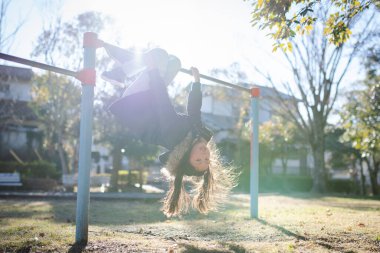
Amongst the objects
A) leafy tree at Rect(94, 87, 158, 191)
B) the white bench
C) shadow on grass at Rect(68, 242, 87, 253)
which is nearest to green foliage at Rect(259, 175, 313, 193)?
leafy tree at Rect(94, 87, 158, 191)

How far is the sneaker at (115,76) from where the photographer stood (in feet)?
18.9

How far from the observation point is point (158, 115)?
5.14 metres

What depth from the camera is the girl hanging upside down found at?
16.4 feet

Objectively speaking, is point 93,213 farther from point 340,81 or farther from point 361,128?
point 340,81

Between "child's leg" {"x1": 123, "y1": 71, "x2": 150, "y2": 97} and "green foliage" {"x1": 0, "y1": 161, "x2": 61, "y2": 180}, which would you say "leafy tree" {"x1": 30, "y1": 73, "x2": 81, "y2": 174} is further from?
"child's leg" {"x1": 123, "y1": 71, "x2": 150, "y2": 97}

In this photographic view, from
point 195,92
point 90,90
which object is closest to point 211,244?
point 195,92

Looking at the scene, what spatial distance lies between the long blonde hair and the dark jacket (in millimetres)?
405

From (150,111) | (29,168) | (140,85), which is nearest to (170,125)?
(150,111)

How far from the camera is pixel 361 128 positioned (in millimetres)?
12836

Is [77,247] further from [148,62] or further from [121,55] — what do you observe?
[121,55]

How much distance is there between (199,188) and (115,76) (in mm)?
2188

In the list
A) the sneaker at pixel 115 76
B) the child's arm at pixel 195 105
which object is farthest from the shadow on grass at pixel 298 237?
the sneaker at pixel 115 76

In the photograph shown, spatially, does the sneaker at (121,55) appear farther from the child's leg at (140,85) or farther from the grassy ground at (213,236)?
the grassy ground at (213,236)

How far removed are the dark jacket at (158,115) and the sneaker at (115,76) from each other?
49 cm
